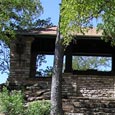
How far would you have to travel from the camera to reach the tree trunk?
61.7ft

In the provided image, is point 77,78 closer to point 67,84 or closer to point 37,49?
point 67,84

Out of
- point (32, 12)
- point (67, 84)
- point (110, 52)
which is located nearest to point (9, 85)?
point (67, 84)

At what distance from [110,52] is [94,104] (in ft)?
26.4

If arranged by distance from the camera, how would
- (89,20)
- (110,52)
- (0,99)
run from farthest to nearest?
1. (110,52)
2. (0,99)
3. (89,20)

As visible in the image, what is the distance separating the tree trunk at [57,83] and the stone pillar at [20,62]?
401 cm

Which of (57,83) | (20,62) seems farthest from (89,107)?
(20,62)

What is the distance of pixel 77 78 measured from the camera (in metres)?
23.8

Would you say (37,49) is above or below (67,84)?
above

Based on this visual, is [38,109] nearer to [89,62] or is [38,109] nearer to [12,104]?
[12,104]

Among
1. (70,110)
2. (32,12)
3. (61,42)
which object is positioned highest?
(32,12)

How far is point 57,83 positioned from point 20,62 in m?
4.88

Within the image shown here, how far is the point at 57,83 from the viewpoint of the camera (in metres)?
19.8

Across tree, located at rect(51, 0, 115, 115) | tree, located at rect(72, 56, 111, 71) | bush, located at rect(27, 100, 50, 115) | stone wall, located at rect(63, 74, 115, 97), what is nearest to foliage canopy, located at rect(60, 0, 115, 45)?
tree, located at rect(51, 0, 115, 115)

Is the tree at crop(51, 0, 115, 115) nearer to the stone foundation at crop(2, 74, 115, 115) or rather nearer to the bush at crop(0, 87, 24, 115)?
the bush at crop(0, 87, 24, 115)
